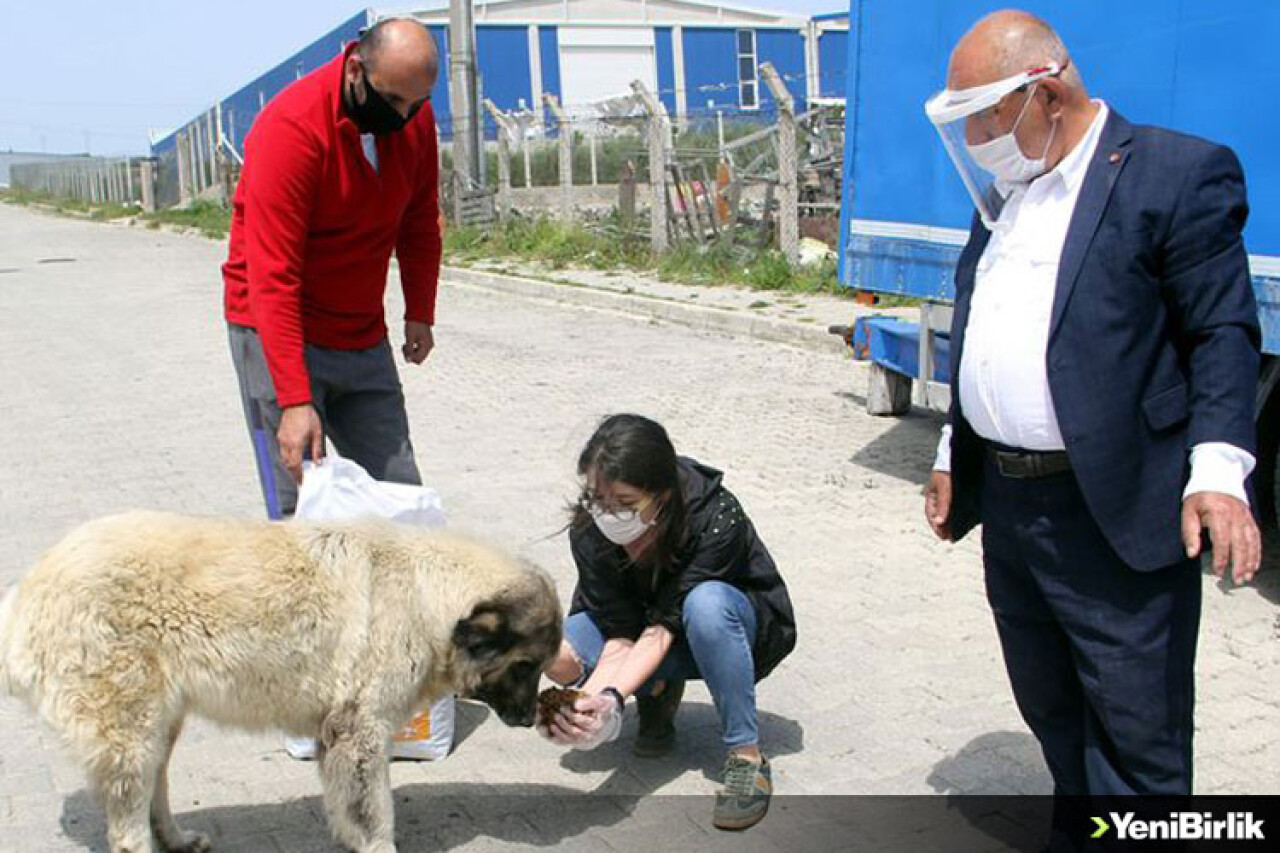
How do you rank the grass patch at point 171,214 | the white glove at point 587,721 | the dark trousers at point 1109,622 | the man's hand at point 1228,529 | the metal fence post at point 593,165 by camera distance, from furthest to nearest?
1. the grass patch at point 171,214
2. the metal fence post at point 593,165
3. the white glove at point 587,721
4. the dark trousers at point 1109,622
5. the man's hand at point 1228,529

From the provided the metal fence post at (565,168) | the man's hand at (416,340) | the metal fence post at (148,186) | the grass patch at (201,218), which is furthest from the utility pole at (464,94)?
the metal fence post at (148,186)

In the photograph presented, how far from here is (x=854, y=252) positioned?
332 inches

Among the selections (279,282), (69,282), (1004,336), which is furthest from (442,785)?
(69,282)

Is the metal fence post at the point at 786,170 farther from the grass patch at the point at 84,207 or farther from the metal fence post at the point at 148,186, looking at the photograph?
the metal fence post at the point at 148,186

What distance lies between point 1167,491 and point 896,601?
117 inches

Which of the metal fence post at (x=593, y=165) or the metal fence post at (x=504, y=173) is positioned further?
the metal fence post at (x=593, y=165)

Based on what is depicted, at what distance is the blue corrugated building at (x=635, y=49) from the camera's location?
44.8 meters

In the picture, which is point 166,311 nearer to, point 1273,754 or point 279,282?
point 279,282

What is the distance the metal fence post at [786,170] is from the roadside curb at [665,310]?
1.81 metres

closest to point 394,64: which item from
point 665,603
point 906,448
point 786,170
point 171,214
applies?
point 665,603

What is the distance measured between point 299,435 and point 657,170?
14.7 meters

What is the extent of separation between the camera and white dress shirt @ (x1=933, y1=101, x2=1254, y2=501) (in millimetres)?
2973

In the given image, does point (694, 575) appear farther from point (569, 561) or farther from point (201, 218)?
point (201, 218)

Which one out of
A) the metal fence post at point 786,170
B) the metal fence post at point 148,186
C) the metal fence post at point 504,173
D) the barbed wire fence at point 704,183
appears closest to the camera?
the metal fence post at point 786,170
